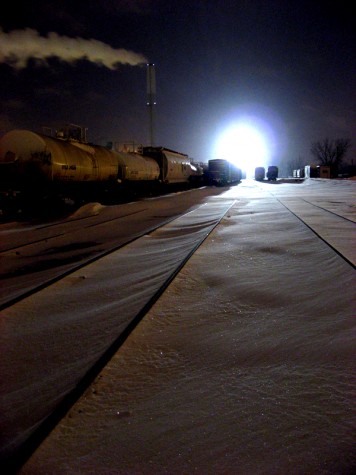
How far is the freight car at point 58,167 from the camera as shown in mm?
13992

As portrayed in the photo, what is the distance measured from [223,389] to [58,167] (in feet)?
43.1

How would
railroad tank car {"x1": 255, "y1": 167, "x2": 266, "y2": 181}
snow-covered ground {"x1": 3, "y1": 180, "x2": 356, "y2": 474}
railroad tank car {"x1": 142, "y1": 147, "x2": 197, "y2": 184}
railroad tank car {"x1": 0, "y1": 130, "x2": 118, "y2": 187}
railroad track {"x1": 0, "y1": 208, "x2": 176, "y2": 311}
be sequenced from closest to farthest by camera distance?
snow-covered ground {"x1": 3, "y1": 180, "x2": 356, "y2": 474} < railroad track {"x1": 0, "y1": 208, "x2": 176, "y2": 311} < railroad tank car {"x1": 0, "y1": 130, "x2": 118, "y2": 187} < railroad tank car {"x1": 142, "y1": 147, "x2": 197, "y2": 184} < railroad tank car {"x1": 255, "y1": 167, "x2": 266, "y2": 181}

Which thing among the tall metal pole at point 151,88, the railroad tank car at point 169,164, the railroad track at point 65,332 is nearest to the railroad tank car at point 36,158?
the railroad track at point 65,332

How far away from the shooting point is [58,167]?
563 inches

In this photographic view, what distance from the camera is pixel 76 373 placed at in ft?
8.93

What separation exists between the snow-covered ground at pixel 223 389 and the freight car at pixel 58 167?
10436 millimetres

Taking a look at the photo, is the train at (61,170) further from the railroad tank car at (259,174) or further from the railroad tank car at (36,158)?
the railroad tank car at (259,174)

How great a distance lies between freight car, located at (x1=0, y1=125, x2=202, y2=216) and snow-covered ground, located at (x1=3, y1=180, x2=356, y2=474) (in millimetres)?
10436

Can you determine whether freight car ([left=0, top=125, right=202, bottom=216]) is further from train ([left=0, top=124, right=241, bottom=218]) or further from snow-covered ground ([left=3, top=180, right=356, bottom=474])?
snow-covered ground ([left=3, top=180, right=356, bottom=474])

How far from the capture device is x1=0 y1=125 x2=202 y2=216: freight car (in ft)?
45.9

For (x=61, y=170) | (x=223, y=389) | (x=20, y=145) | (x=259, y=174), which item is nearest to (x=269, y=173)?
(x=259, y=174)

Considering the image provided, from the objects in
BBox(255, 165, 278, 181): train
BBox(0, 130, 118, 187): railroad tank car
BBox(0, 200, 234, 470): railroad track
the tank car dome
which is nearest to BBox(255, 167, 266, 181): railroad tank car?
BBox(255, 165, 278, 181): train

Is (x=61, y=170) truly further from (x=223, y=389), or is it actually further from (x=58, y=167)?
(x=223, y=389)

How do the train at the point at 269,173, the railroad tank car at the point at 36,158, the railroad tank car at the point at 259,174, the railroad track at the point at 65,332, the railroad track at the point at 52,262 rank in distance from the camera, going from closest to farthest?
the railroad track at the point at 65,332 < the railroad track at the point at 52,262 < the railroad tank car at the point at 36,158 < the train at the point at 269,173 < the railroad tank car at the point at 259,174
